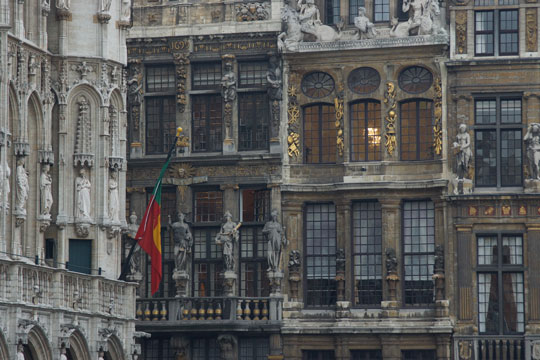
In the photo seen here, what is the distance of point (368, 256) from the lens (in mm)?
56094

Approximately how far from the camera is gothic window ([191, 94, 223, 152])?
57688 mm

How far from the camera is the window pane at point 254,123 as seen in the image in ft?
188

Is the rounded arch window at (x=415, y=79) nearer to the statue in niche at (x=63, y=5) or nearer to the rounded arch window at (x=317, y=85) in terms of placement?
the rounded arch window at (x=317, y=85)

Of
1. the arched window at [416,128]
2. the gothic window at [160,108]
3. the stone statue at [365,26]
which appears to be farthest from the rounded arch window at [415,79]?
the gothic window at [160,108]

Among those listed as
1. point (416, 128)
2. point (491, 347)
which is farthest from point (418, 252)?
point (416, 128)

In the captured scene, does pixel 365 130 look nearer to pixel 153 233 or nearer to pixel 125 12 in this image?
pixel 153 233

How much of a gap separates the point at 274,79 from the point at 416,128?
15.6ft

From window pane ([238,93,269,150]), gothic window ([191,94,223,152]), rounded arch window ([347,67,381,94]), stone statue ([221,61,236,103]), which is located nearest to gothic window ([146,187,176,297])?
gothic window ([191,94,223,152])

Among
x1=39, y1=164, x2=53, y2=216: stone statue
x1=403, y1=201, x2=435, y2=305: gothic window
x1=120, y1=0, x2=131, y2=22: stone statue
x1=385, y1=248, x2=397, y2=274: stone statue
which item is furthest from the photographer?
x1=403, y1=201, x2=435, y2=305: gothic window

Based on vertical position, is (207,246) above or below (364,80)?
below

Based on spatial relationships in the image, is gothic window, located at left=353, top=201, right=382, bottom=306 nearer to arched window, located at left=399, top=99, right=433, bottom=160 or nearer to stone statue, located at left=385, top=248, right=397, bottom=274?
stone statue, located at left=385, top=248, right=397, bottom=274

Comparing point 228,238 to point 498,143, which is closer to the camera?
point 498,143

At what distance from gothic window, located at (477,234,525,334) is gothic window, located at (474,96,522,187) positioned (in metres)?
1.81

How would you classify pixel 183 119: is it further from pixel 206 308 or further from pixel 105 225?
pixel 105 225
